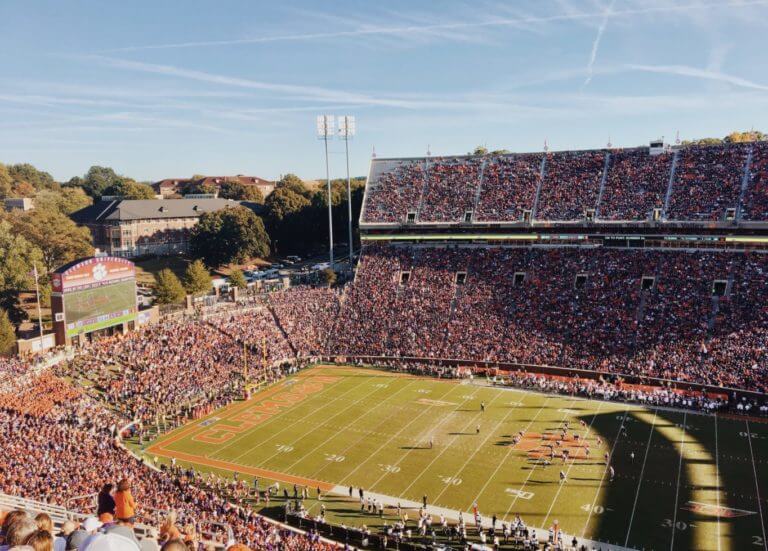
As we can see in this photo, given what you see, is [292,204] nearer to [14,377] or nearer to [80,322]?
[80,322]

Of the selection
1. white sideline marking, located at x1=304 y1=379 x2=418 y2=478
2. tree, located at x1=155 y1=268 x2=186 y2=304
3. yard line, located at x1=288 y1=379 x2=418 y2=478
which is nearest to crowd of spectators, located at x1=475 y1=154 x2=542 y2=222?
yard line, located at x1=288 y1=379 x2=418 y2=478

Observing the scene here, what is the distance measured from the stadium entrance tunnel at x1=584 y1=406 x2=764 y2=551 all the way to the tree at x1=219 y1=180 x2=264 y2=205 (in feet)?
300

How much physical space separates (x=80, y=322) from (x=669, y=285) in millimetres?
38618

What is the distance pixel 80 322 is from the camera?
1486 inches

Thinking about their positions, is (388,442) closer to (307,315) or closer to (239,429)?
(239,429)

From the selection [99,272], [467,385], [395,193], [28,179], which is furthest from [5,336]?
[28,179]

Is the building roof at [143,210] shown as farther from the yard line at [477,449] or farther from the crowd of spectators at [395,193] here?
the yard line at [477,449]

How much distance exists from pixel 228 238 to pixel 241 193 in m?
47.9

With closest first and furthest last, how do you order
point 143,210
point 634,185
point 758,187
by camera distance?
1. point 758,187
2. point 634,185
3. point 143,210

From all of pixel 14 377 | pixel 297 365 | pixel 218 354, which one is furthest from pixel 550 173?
pixel 14 377

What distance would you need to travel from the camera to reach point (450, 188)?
5631 cm

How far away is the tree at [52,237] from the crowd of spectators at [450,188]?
35542 mm

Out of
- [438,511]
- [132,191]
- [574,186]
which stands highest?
[132,191]

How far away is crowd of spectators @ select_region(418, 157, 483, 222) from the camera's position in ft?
178
